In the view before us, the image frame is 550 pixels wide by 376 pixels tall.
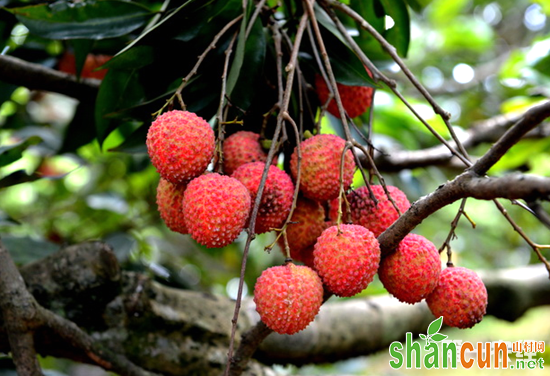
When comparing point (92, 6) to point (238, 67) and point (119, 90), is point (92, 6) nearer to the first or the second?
point (119, 90)

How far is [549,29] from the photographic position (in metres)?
3.59

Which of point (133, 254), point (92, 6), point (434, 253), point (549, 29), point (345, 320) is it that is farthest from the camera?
point (549, 29)

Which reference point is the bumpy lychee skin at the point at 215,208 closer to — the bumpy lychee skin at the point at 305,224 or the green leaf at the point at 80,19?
the bumpy lychee skin at the point at 305,224

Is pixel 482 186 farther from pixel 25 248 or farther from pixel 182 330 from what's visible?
pixel 25 248

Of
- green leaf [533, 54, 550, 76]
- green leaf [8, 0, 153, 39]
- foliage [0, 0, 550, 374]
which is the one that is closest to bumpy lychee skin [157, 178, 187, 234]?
foliage [0, 0, 550, 374]

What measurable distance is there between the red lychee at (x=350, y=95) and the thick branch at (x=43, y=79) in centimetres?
52

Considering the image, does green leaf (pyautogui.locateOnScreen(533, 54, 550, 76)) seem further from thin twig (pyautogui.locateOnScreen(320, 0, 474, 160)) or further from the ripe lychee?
the ripe lychee

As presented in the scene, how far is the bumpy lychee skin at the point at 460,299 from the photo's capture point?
76 cm

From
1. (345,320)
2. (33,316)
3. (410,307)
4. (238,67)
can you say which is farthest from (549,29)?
(33,316)

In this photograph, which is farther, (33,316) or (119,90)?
(119,90)

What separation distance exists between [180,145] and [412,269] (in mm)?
356

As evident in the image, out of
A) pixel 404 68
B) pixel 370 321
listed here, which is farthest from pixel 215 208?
pixel 370 321

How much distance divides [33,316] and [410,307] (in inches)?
43.8

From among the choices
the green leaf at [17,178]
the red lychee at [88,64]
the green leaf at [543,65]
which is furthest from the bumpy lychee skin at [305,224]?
the green leaf at [543,65]
